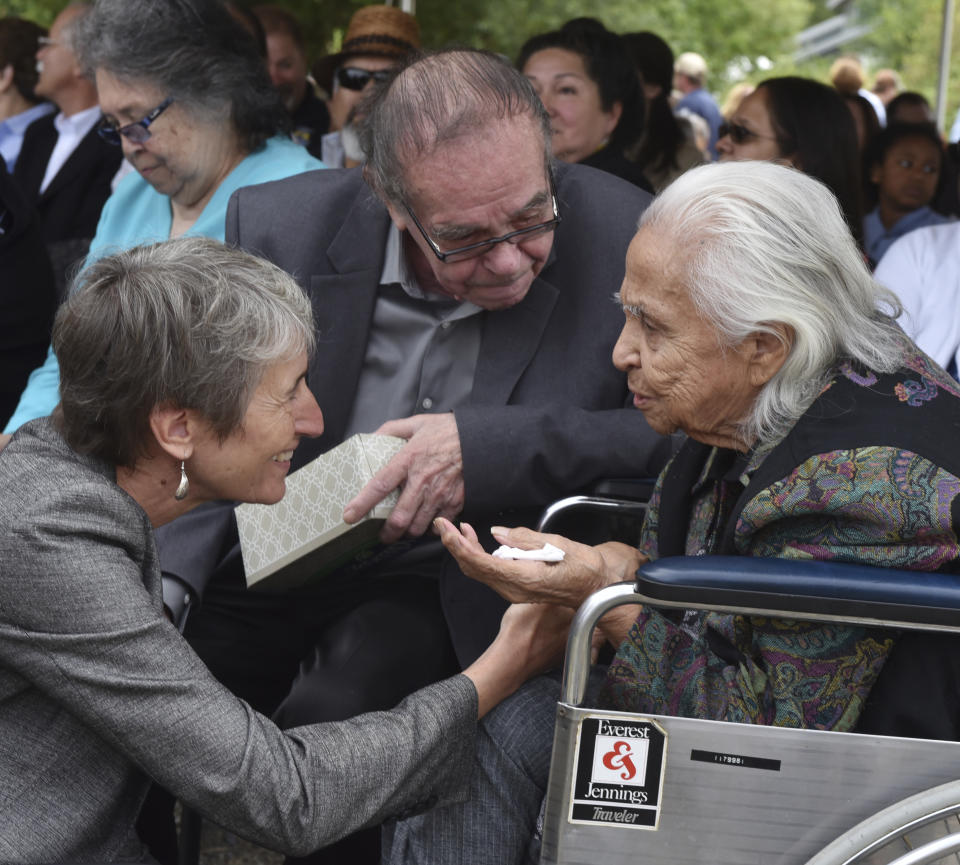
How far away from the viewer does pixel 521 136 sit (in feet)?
8.07

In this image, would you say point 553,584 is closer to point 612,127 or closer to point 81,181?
point 612,127

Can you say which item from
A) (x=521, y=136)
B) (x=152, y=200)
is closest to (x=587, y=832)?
(x=521, y=136)

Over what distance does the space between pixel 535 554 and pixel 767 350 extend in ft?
1.63

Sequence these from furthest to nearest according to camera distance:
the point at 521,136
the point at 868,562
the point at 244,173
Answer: the point at 244,173 → the point at 521,136 → the point at 868,562

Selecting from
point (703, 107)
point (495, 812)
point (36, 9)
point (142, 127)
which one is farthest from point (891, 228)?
point (36, 9)

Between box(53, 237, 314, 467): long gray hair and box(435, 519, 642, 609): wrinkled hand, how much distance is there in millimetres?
408

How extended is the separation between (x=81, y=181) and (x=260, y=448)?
11.5 ft

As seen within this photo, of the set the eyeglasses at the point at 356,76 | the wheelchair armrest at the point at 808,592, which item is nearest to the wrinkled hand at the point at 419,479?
the wheelchair armrest at the point at 808,592

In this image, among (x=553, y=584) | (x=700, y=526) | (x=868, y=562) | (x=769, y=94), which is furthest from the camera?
(x=769, y=94)

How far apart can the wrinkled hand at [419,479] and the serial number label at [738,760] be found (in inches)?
29.7

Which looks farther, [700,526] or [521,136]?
[521,136]

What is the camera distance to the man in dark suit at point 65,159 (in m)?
4.98

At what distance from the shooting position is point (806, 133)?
4.40 metres

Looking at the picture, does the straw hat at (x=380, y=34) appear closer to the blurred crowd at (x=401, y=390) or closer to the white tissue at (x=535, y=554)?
the blurred crowd at (x=401, y=390)
